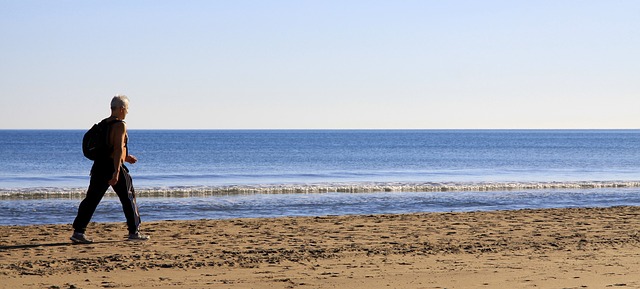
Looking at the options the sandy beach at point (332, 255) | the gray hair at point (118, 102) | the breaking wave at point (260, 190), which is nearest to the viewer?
the sandy beach at point (332, 255)

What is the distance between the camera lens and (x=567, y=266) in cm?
862

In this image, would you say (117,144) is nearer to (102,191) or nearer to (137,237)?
(102,191)

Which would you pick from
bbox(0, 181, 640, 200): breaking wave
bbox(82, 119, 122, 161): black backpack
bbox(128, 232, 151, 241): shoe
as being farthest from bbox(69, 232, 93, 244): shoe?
bbox(0, 181, 640, 200): breaking wave

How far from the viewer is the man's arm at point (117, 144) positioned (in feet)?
31.3

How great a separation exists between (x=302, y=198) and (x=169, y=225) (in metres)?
10.5

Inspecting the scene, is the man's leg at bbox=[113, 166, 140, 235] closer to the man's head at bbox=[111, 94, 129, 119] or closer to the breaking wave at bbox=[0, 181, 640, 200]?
the man's head at bbox=[111, 94, 129, 119]

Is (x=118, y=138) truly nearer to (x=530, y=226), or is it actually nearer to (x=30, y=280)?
(x=30, y=280)

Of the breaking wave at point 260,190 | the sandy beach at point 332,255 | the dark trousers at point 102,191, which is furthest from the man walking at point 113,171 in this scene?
the breaking wave at point 260,190

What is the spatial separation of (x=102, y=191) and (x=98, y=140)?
58cm

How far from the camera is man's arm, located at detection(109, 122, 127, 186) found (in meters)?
9.53

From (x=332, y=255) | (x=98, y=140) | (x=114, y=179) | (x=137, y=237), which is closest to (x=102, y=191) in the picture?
(x=114, y=179)

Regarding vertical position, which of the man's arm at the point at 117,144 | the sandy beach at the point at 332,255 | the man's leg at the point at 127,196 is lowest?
the sandy beach at the point at 332,255

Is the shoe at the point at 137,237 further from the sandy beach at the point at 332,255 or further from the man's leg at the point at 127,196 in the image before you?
the sandy beach at the point at 332,255

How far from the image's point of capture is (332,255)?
9.40 metres
